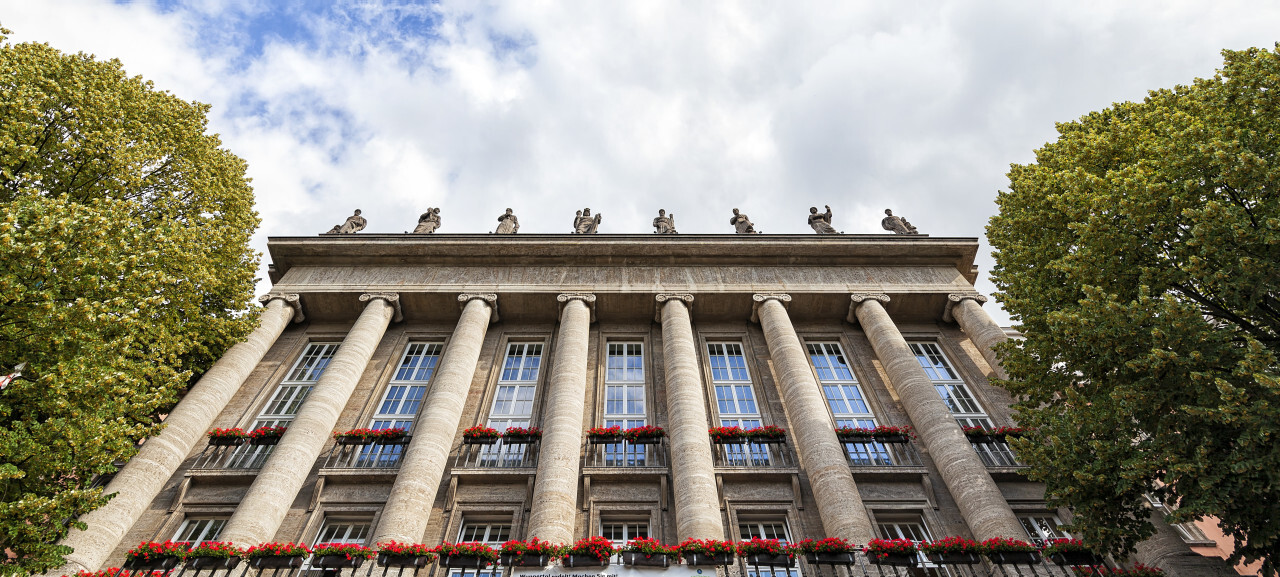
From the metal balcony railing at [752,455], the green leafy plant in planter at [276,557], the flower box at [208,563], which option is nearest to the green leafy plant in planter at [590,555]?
the metal balcony railing at [752,455]

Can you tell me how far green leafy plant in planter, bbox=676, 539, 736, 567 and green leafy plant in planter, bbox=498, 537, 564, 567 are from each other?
2380 millimetres

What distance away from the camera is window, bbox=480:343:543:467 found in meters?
16.3

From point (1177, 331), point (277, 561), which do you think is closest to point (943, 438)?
point (1177, 331)

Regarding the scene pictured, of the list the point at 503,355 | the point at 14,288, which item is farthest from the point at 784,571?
the point at 14,288

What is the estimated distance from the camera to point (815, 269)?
2219 centimetres

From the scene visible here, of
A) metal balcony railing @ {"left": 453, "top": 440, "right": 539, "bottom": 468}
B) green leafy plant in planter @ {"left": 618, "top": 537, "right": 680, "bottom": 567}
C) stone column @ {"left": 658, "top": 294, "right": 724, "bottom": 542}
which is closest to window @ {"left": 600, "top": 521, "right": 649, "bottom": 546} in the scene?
stone column @ {"left": 658, "top": 294, "right": 724, "bottom": 542}

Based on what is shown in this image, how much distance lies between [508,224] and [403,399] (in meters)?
8.38

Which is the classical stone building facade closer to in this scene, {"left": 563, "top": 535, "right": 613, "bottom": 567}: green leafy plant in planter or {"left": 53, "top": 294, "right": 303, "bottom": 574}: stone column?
{"left": 53, "top": 294, "right": 303, "bottom": 574}: stone column

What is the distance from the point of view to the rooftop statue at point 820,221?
2422cm

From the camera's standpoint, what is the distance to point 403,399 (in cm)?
1861

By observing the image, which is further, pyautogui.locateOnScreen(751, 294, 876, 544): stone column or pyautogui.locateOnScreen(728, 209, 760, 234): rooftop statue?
pyautogui.locateOnScreen(728, 209, 760, 234): rooftop statue

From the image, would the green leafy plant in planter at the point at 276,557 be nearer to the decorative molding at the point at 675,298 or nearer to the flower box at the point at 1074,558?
the decorative molding at the point at 675,298

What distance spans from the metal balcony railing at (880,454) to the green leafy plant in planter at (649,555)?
20.7 feet

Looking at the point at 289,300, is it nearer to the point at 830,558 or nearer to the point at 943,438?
the point at 830,558
